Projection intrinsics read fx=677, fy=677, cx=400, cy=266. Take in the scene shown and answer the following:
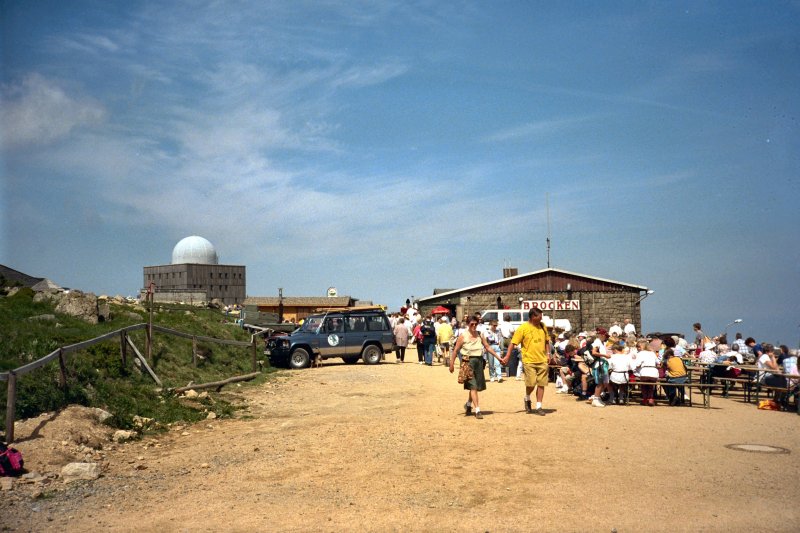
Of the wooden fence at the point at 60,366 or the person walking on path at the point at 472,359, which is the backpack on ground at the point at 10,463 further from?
the person walking on path at the point at 472,359

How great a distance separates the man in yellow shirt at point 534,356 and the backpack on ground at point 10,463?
7856mm

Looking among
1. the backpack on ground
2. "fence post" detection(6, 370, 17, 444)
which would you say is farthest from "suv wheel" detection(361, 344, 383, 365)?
the backpack on ground

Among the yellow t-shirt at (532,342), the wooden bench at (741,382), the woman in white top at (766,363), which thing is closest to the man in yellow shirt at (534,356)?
the yellow t-shirt at (532,342)

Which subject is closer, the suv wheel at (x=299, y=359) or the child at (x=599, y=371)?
the child at (x=599, y=371)

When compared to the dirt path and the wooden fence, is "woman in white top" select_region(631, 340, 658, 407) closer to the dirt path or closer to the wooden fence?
the dirt path

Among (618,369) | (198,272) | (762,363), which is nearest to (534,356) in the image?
(618,369)

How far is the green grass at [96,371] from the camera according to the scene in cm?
1057

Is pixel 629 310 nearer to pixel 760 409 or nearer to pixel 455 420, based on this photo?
pixel 760 409

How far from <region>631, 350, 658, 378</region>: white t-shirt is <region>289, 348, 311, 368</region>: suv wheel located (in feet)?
A: 43.1

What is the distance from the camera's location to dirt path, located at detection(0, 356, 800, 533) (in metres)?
6.18

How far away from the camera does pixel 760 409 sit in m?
14.0

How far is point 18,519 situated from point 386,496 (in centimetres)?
347

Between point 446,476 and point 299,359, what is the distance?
1743 cm

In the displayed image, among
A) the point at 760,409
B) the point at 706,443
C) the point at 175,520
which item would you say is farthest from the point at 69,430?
the point at 760,409
